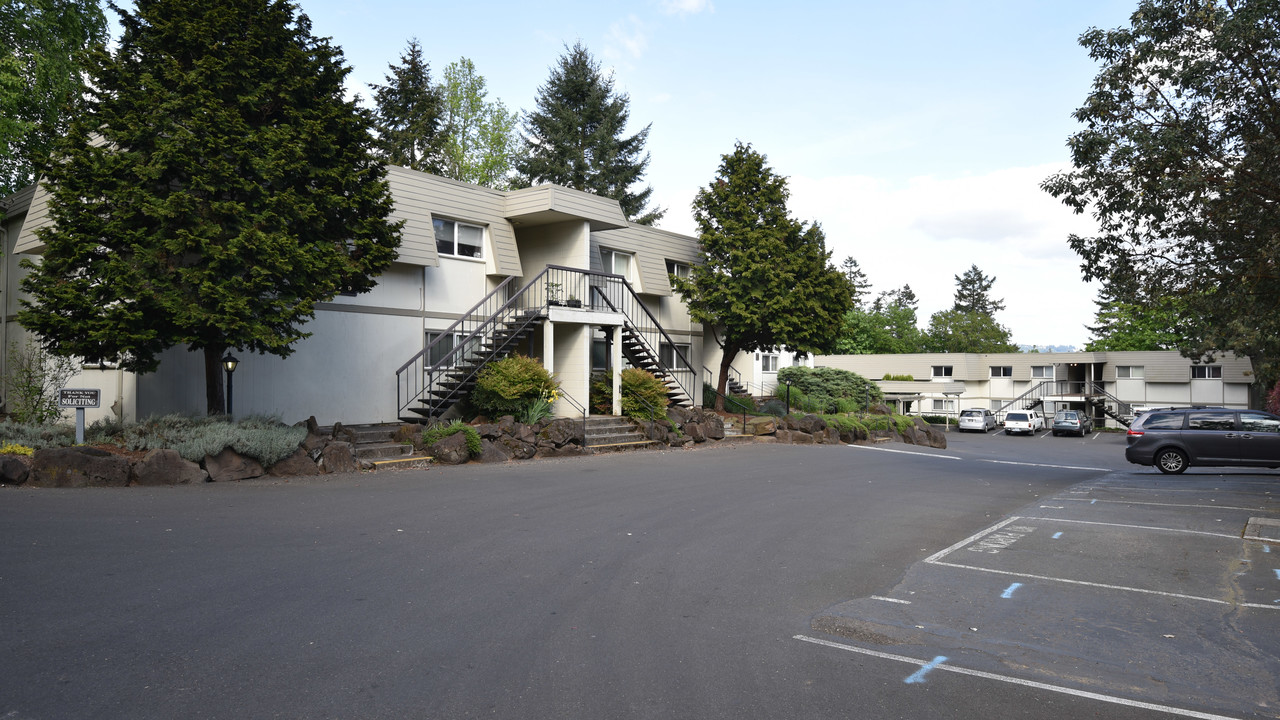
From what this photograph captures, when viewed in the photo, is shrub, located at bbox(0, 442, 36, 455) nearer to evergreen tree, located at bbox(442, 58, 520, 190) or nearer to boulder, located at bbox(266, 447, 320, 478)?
boulder, located at bbox(266, 447, 320, 478)

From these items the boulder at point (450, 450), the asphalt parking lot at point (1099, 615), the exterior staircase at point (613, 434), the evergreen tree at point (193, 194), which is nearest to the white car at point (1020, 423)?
the exterior staircase at point (613, 434)

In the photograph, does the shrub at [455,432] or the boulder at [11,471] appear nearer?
the boulder at [11,471]

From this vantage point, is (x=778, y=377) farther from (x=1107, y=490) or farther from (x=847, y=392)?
(x=1107, y=490)

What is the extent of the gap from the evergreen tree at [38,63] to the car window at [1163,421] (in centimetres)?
2827

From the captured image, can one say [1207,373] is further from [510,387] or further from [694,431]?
[510,387]

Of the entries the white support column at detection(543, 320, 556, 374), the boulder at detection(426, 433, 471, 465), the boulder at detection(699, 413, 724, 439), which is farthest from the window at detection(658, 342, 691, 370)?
the boulder at detection(426, 433, 471, 465)

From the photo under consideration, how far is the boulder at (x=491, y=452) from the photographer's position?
16625 mm

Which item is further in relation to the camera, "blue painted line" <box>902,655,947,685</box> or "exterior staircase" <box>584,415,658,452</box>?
"exterior staircase" <box>584,415,658,452</box>

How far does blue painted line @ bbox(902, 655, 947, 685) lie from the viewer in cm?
475

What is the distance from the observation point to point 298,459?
13.8 metres

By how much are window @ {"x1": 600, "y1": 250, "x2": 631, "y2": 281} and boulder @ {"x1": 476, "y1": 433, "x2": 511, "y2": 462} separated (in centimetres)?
1000

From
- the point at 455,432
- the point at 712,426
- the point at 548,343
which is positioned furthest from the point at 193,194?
the point at 712,426

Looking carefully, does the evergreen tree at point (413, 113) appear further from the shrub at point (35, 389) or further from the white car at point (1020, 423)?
the white car at point (1020, 423)

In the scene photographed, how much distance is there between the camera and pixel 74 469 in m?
11.6
